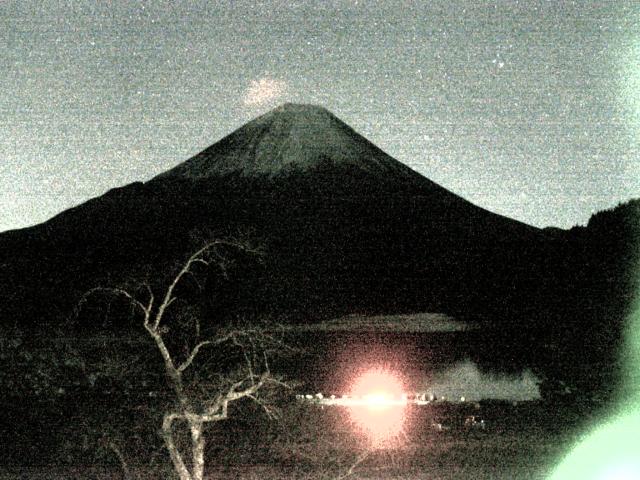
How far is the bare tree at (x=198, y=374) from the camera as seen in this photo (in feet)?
43.0

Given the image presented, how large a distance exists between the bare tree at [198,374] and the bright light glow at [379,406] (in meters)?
3.07

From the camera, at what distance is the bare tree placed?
13117 mm

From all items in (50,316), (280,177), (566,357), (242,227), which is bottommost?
(566,357)

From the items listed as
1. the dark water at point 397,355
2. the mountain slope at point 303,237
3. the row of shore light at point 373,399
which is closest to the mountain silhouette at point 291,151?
the mountain slope at point 303,237

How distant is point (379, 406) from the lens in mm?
23406

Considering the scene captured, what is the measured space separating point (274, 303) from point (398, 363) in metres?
15.5

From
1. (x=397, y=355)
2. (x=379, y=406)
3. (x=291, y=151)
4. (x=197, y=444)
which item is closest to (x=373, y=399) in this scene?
(x=379, y=406)

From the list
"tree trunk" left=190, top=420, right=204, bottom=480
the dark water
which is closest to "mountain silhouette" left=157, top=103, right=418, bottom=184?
the dark water

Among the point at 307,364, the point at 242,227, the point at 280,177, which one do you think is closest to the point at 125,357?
the point at 307,364

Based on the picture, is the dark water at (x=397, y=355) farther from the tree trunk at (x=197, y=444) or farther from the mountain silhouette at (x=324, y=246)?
the tree trunk at (x=197, y=444)

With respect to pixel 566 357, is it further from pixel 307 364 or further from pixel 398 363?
pixel 307 364

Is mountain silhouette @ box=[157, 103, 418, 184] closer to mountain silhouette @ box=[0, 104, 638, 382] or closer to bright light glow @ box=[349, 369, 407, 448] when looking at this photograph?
mountain silhouette @ box=[0, 104, 638, 382]

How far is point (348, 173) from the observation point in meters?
73.5

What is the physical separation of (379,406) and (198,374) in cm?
615
